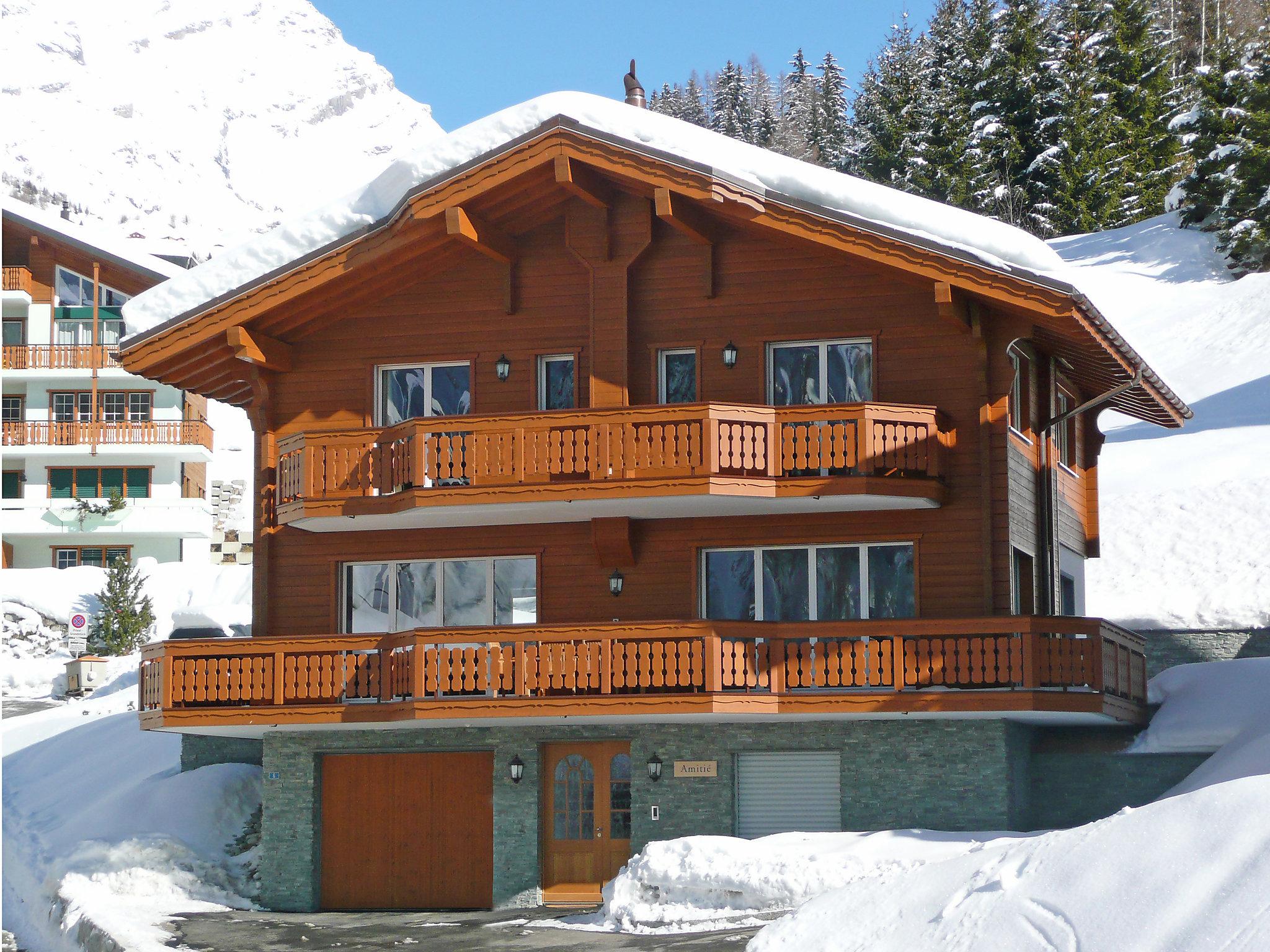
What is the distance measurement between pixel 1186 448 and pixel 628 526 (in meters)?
26.2

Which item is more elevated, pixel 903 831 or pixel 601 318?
pixel 601 318

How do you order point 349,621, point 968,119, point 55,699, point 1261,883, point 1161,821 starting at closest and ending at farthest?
point 1261,883
point 1161,821
point 349,621
point 55,699
point 968,119

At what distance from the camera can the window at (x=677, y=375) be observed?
23375mm

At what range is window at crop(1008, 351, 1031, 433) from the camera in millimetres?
23391

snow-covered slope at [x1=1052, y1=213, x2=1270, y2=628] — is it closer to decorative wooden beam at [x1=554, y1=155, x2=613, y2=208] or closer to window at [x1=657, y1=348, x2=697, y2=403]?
window at [x1=657, y1=348, x2=697, y2=403]

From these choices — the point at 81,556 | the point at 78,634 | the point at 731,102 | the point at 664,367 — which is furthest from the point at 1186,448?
the point at 731,102

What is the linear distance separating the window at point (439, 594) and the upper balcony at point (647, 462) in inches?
51.6

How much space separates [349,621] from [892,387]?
27.3 feet

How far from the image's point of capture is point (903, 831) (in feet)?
65.6

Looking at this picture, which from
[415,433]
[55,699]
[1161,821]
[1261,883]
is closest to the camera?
[1261,883]

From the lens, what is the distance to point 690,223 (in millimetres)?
22922

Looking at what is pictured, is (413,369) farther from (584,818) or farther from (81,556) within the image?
(81,556)

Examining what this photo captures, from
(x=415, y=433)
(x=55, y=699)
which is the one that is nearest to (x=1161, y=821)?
(x=415, y=433)

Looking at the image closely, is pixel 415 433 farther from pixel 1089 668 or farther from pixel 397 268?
pixel 1089 668
